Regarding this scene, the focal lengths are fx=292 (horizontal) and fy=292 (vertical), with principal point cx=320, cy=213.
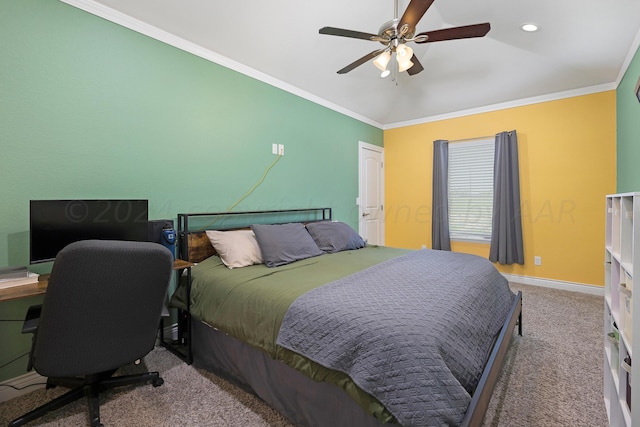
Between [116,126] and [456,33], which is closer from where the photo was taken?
[456,33]

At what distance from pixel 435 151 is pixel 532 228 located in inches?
68.7

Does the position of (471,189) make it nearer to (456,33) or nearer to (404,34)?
(456,33)

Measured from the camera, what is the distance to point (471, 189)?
449cm

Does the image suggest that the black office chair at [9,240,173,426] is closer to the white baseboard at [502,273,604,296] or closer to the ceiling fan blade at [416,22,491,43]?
the ceiling fan blade at [416,22,491,43]

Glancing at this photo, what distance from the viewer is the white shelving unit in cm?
122

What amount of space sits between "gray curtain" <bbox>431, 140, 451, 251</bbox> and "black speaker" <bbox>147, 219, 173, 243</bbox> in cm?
385

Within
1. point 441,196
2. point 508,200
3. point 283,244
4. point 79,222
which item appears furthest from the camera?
point 441,196

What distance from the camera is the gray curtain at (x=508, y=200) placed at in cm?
403

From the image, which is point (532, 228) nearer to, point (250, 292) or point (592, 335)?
point (592, 335)

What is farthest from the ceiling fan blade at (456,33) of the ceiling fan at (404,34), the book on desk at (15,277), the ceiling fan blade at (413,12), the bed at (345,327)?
the book on desk at (15,277)

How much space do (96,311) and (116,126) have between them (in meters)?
1.52

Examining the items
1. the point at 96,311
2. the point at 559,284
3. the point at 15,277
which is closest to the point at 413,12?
the point at 96,311

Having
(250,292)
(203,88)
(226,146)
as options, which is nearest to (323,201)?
(226,146)

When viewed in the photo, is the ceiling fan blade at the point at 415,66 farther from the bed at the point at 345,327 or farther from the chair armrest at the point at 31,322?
the chair armrest at the point at 31,322
